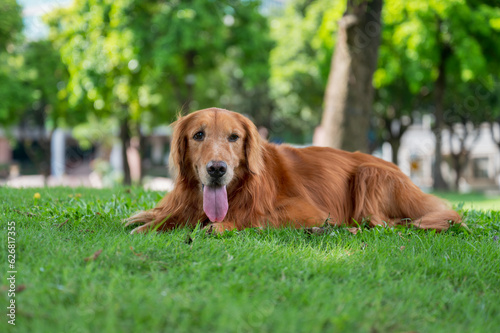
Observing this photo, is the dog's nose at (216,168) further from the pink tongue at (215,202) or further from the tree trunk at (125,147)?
the tree trunk at (125,147)

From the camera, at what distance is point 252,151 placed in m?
4.00

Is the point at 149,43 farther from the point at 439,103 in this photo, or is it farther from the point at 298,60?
the point at 298,60

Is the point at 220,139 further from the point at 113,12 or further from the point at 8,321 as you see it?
the point at 113,12

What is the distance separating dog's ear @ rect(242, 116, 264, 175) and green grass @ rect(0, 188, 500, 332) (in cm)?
60

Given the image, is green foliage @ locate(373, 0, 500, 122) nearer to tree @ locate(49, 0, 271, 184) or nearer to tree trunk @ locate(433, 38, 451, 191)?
tree trunk @ locate(433, 38, 451, 191)

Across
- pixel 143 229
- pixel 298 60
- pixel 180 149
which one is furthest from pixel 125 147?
pixel 143 229

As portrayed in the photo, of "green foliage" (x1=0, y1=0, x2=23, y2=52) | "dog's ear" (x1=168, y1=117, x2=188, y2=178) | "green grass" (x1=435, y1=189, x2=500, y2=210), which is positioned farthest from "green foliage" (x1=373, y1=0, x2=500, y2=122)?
"green foliage" (x1=0, y1=0, x2=23, y2=52)

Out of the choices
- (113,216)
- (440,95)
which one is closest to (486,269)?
(113,216)

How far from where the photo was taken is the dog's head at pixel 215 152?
12.1 ft

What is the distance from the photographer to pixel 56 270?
8.16ft

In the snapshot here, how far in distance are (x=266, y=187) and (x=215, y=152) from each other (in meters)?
0.69

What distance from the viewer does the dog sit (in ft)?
12.5

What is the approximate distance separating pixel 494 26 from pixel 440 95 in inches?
141

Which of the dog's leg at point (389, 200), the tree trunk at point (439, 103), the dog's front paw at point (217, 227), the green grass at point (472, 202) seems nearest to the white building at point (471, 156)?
the tree trunk at point (439, 103)
